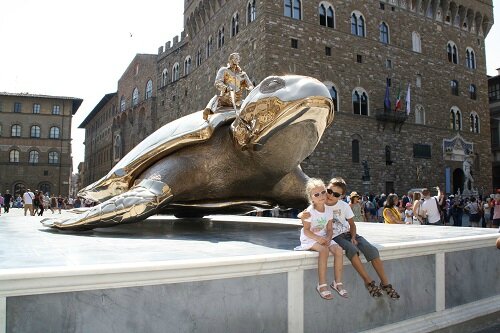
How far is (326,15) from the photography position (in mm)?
25859

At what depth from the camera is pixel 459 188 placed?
3180 centimetres

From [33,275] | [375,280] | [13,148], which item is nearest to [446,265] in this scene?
[375,280]

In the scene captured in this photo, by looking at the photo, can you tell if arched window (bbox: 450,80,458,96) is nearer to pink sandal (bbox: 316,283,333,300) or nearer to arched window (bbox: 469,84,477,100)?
arched window (bbox: 469,84,477,100)

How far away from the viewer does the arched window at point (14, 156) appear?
47.6 m

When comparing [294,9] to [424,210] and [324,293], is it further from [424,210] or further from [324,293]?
[324,293]

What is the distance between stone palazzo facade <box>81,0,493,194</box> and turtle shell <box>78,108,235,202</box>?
18202 mm

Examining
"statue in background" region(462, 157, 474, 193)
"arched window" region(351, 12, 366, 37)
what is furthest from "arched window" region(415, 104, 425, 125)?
"arched window" region(351, 12, 366, 37)

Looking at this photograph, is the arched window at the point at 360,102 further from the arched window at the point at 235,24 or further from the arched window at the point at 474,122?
the arched window at the point at 474,122

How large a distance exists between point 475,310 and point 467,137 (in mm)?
33244

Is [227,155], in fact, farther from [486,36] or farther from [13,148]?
[13,148]

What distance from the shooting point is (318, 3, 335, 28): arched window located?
25.6m

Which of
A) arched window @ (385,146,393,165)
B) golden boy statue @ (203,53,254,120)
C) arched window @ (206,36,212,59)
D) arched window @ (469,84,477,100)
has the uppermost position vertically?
arched window @ (206,36,212,59)

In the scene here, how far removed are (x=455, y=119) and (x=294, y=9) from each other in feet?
54.0

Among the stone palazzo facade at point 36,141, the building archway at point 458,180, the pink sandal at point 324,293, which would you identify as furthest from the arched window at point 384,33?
the stone palazzo facade at point 36,141
